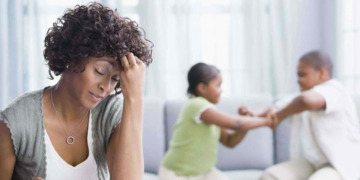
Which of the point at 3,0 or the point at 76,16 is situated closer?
the point at 76,16

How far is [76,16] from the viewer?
1367mm

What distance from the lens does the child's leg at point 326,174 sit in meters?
2.30

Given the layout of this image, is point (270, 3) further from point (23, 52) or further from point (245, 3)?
point (23, 52)

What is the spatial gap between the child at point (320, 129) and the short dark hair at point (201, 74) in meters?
0.41

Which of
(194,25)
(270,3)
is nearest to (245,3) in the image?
(270,3)

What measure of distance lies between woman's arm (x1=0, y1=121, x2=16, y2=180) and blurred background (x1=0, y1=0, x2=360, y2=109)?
2.24m

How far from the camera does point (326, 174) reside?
7.59 feet

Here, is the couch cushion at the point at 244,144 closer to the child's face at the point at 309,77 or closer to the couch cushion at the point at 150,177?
the couch cushion at the point at 150,177

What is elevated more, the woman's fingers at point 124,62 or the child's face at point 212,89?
the woman's fingers at point 124,62

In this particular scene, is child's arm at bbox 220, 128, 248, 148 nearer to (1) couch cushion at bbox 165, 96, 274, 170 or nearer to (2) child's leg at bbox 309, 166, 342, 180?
(1) couch cushion at bbox 165, 96, 274, 170

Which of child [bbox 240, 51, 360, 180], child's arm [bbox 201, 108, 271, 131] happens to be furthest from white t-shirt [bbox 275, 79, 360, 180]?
child's arm [bbox 201, 108, 271, 131]

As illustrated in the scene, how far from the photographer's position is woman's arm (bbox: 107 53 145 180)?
1396mm

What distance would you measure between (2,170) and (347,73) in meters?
2.88

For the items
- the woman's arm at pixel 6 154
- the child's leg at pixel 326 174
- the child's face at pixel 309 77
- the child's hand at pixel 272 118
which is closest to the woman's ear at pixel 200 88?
the child's hand at pixel 272 118
